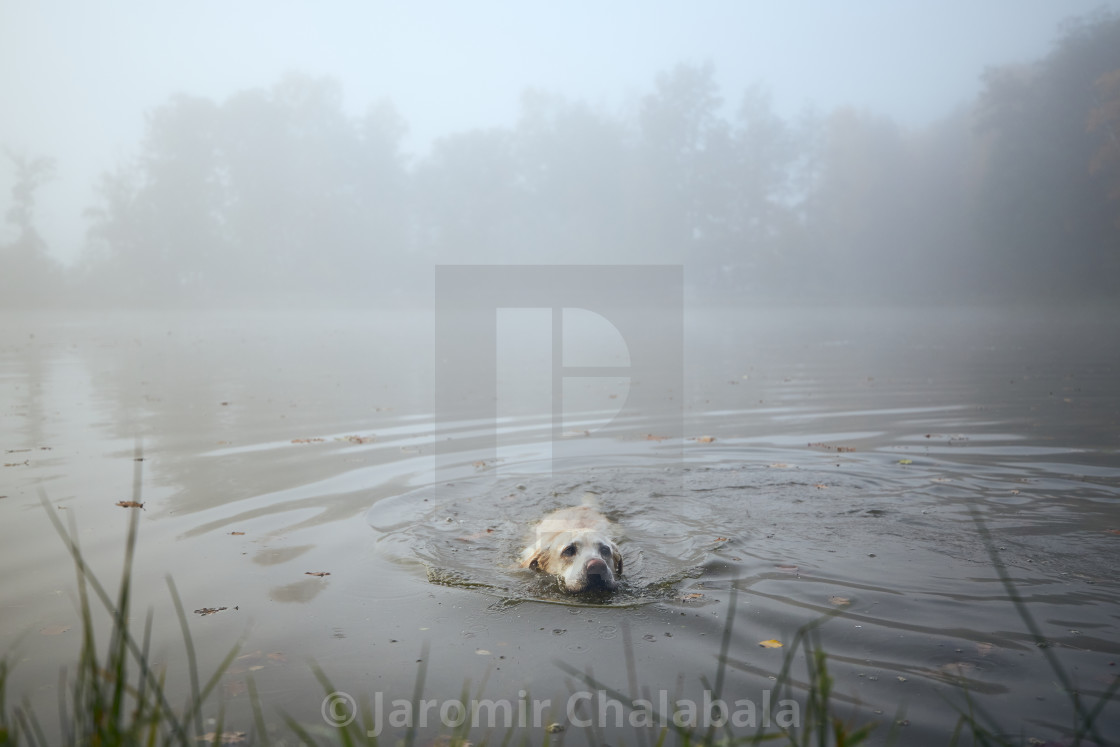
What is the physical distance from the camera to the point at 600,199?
65938 mm

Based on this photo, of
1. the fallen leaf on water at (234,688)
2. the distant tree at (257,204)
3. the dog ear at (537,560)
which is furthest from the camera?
the distant tree at (257,204)

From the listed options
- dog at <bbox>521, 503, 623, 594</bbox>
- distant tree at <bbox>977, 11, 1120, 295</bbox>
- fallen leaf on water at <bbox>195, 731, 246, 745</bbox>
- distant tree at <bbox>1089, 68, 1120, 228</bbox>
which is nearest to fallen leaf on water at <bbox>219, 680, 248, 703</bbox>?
fallen leaf on water at <bbox>195, 731, 246, 745</bbox>

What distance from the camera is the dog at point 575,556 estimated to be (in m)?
5.16

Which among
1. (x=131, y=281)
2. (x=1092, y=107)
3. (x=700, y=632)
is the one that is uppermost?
(x=1092, y=107)

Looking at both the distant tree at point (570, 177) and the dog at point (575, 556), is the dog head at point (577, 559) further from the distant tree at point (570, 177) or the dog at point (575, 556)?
the distant tree at point (570, 177)

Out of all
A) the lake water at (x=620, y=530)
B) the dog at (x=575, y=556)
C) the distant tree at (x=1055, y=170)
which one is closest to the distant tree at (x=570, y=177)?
the distant tree at (x=1055, y=170)

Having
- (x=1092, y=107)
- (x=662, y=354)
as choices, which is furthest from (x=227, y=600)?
(x=1092, y=107)

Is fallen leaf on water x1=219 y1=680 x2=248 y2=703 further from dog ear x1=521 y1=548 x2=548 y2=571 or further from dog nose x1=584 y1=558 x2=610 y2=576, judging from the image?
dog ear x1=521 y1=548 x2=548 y2=571

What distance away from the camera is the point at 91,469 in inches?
324

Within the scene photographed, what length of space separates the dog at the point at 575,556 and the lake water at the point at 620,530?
6.5 inches

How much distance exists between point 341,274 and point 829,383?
50100 millimetres

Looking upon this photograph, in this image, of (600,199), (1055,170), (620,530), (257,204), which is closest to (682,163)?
(600,199)

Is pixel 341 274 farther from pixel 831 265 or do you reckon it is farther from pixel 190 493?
pixel 190 493

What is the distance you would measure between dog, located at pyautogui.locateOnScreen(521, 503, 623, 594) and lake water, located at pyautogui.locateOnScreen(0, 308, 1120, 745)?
0.54 ft
